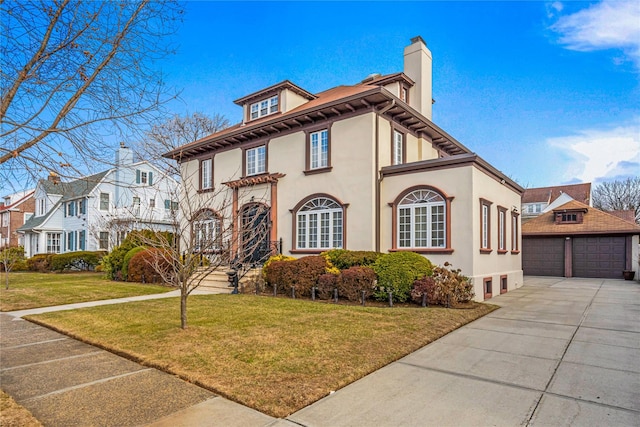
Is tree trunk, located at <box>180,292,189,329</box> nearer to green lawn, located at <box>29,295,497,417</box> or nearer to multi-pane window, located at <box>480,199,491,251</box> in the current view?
green lawn, located at <box>29,295,497,417</box>

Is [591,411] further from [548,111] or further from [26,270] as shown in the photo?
[26,270]

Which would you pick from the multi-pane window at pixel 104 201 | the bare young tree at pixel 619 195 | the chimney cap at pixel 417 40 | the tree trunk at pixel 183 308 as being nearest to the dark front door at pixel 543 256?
the chimney cap at pixel 417 40

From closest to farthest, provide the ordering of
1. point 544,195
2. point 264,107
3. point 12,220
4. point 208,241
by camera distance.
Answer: point 208,241
point 264,107
point 12,220
point 544,195

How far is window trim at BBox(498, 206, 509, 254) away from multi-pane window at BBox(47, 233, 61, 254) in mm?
31110

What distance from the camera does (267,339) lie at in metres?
6.30

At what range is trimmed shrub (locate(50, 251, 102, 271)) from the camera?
23438 millimetres

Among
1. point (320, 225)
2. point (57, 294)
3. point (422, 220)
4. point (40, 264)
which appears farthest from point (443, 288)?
point (40, 264)

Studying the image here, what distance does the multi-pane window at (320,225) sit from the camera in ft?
44.8

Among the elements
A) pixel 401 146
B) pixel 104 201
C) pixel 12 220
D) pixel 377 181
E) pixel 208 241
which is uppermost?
pixel 401 146

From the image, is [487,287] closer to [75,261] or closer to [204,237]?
[204,237]

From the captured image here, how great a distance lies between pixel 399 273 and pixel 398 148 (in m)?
5.73

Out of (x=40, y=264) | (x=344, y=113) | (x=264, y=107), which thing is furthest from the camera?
(x=40, y=264)

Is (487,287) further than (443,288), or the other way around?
(487,287)

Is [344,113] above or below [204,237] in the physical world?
above
